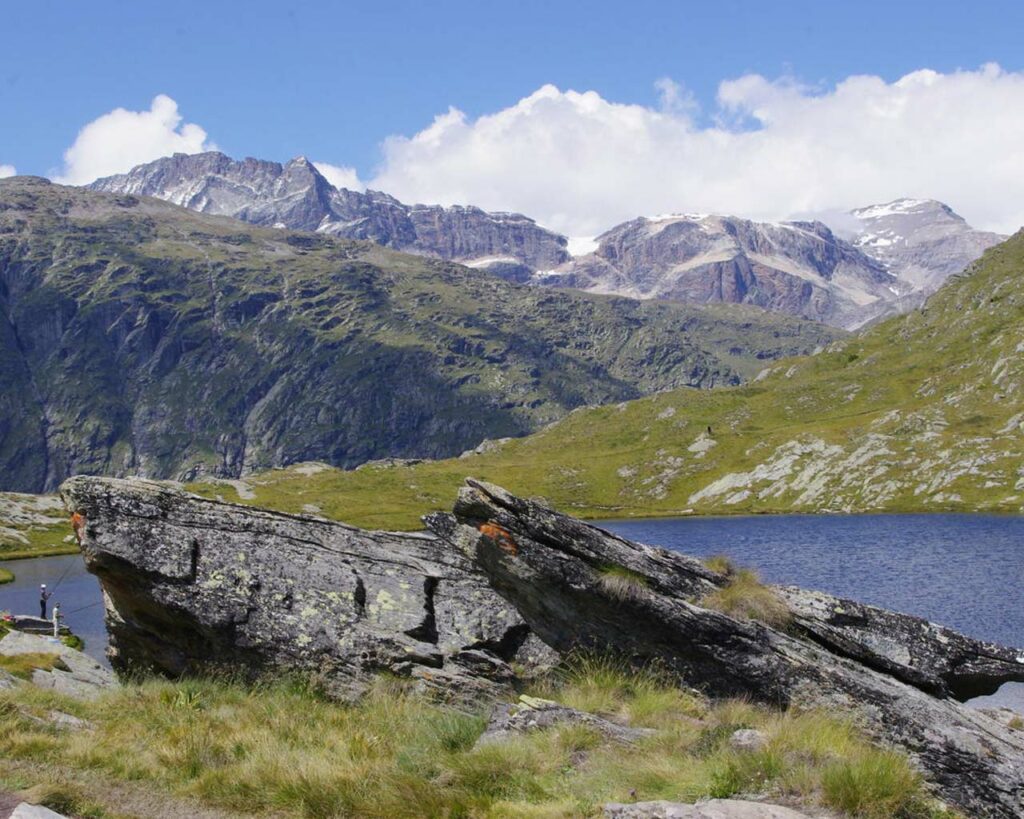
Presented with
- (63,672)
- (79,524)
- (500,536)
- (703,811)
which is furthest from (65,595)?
(703,811)

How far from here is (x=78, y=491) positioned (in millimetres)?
18766

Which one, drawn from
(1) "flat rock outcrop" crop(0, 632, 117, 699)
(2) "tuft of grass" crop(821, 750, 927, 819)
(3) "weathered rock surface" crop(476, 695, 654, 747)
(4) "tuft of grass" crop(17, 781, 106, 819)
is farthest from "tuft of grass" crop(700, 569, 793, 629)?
(1) "flat rock outcrop" crop(0, 632, 117, 699)

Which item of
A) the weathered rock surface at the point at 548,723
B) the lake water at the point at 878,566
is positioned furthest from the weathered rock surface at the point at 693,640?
the lake water at the point at 878,566

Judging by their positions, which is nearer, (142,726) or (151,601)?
(142,726)

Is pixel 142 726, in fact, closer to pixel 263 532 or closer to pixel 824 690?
pixel 263 532

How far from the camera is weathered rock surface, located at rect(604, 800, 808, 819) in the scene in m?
9.57

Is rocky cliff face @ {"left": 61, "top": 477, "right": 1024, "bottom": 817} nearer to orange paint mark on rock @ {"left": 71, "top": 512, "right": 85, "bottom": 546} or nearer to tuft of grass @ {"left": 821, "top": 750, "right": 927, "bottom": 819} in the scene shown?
orange paint mark on rock @ {"left": 71, "top": 512, "right": 85, "bottom": 546}

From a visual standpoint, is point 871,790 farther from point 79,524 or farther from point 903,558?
point 903,558

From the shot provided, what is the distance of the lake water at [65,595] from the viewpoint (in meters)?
73.4

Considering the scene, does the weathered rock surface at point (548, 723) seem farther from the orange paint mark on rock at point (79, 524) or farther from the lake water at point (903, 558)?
the lake water at point (903, 558)

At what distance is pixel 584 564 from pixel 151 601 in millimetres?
10034

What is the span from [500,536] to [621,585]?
267 centimetres

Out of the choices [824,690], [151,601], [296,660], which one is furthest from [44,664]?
[824,690]

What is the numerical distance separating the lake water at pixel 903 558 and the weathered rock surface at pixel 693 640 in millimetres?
26230
